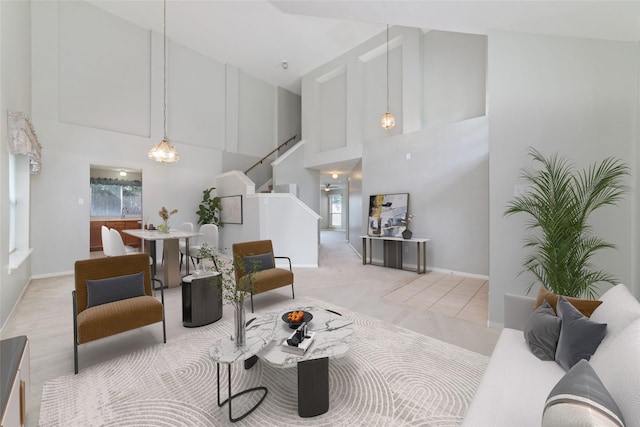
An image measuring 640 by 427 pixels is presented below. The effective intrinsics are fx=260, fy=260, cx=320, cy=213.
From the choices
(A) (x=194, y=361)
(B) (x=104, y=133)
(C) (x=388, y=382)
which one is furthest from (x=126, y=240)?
(C) (x=388, y=382)

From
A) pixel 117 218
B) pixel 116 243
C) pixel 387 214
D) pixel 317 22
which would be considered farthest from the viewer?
pixel 117 218

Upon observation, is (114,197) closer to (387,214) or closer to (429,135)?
(387,214)

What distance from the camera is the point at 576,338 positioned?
1423mm

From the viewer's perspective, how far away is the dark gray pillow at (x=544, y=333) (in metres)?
1.59

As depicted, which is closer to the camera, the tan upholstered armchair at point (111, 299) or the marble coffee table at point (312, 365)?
the marble coffee table at point (312, 365)

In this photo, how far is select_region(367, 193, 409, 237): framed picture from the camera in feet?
19.5

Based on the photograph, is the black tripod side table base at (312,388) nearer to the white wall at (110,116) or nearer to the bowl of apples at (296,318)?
the bowl of apples at (296,318)

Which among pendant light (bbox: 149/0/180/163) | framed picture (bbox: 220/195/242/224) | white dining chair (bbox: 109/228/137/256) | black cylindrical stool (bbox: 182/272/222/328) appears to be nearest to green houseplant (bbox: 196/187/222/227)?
framed picture (bbox: 220/195/242/224)

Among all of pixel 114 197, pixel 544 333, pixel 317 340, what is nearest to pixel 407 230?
pixel 544 333

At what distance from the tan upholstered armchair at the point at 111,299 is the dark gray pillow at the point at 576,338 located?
300cm

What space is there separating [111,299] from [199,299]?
2.60ft

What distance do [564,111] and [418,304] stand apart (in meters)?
2.73

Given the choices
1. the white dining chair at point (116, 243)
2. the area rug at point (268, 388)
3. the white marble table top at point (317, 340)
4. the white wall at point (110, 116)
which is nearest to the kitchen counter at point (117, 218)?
the white wall at point (110, 116)

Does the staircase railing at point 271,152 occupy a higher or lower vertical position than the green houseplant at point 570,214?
higher
